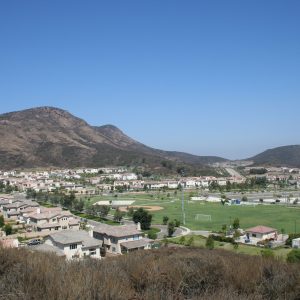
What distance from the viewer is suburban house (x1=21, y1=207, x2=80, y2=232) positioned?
38281 millimetres

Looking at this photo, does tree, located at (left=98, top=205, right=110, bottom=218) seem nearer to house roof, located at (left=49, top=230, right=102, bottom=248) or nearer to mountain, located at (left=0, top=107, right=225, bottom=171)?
house roof, located at (left=49, top=230, right=102, bottom=248)

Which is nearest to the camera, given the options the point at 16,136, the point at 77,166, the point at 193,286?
the point at 193,286

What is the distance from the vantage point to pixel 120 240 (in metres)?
29.8

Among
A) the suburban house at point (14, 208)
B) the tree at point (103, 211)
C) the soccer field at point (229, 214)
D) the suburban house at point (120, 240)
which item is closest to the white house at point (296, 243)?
the soccer field at point (229, 214)

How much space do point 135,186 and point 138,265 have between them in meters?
87.9

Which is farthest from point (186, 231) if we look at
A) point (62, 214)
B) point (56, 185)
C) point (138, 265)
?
point (56, 185)

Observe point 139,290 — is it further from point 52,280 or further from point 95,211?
point 95,211

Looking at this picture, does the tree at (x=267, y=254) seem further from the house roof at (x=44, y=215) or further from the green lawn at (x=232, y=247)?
the house roof at (x=44, y=215)

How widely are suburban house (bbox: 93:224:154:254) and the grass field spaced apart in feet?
39.1

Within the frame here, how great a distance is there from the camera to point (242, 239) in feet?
114

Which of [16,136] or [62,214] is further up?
[16,136]

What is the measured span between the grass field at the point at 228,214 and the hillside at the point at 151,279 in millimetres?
32005

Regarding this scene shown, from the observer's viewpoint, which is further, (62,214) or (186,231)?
(62,214)

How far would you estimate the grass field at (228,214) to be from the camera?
43.1 m
